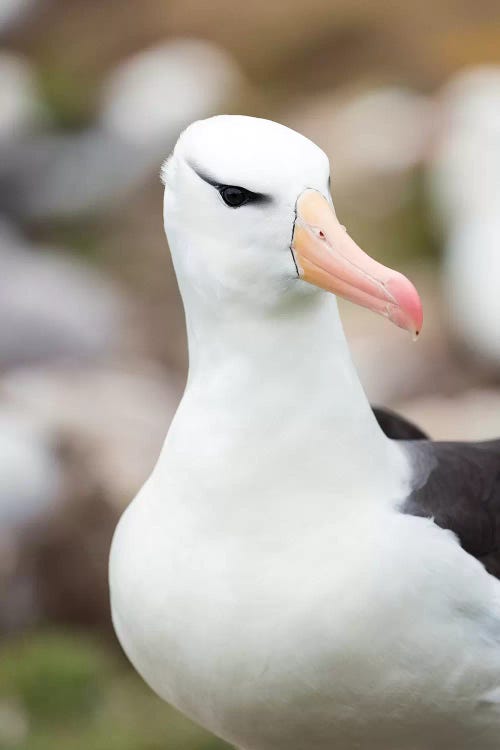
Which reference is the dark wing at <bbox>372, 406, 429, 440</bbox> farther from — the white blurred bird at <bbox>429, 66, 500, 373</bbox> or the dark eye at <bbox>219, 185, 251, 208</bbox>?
the white blurred bird at <bbox>429, 66, 500, 373</bbox>

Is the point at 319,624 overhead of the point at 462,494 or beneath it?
beneath

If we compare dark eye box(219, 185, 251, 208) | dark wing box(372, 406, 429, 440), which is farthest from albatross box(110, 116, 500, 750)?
dark wing box(372, 406, 429, 440)

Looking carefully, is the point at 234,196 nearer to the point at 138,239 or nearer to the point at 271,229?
the point at 271,229

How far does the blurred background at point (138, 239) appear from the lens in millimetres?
6105

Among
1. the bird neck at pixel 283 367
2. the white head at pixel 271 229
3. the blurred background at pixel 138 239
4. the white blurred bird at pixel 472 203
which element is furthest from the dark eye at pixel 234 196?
the white blurred bird at pixel 472 203

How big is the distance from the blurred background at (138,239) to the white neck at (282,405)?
7.03 ft

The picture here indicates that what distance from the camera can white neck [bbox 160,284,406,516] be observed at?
3.18 meters


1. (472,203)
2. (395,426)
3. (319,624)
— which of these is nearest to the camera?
(319,624)

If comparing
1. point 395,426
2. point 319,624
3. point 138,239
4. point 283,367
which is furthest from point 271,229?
point 138,239

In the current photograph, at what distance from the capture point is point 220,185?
3.07 m

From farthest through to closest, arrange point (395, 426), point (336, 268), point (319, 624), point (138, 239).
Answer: point (138, 239) < point (395, 426) < point (319, 624) < point (336, 268)

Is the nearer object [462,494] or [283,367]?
[283,367]

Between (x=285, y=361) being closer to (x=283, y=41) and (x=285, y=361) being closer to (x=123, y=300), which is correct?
(x=123, y=300)

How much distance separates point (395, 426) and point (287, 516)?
0.98 metres
